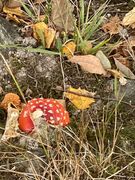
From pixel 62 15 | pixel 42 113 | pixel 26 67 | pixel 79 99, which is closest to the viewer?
pixel 42 113

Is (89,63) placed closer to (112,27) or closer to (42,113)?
(112,27)

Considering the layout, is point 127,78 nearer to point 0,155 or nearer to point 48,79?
point 48,79

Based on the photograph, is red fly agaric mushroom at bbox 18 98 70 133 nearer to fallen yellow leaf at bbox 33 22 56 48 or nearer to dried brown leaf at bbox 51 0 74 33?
fallen yellow leaf at bbox 33 22 56 48

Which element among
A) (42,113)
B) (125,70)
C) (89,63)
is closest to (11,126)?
(42,113)

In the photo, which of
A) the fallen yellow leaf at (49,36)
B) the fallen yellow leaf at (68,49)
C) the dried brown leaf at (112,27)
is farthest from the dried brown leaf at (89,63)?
the dried brown leaf at (112,27)

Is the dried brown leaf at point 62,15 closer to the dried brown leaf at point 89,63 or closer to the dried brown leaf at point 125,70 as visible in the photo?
the dried brown leaf at point 89,63

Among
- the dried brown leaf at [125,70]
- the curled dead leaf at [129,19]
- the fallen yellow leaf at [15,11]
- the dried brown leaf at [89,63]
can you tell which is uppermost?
the fallen yellow leaf at [15,11]
